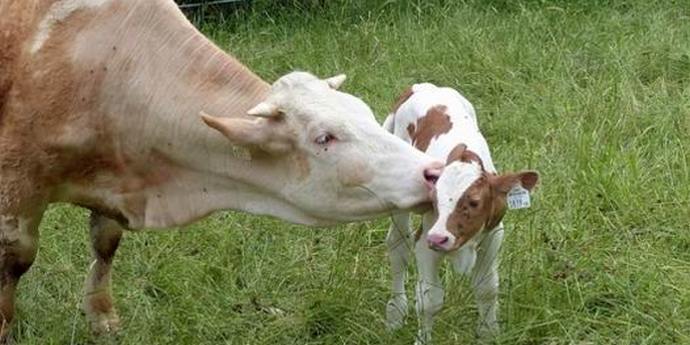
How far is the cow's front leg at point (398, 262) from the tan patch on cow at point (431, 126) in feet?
0.91

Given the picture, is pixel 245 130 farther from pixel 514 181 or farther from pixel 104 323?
pixel 104 323

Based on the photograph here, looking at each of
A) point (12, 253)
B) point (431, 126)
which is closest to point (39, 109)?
point (12, 253)

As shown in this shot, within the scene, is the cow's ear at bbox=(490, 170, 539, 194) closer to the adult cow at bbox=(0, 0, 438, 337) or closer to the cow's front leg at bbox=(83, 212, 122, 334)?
the adult cow at bbox=(0, 0, 438, 337)

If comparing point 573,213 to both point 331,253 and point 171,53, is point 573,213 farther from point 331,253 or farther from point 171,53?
point 171,53

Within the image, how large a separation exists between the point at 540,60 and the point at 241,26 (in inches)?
97.1

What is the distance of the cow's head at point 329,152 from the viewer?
3.61 metres

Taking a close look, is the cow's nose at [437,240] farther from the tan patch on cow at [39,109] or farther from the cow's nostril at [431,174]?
the tan patch on cow at [39,109]

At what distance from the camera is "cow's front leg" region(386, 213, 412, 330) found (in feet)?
15.1

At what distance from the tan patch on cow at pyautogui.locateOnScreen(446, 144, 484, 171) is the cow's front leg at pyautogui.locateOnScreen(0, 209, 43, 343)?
55.2 inches

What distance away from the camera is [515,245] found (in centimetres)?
473

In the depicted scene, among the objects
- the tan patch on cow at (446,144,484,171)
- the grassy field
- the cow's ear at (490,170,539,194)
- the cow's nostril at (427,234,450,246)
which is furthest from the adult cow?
the grassy field

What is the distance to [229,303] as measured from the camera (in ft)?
16.3

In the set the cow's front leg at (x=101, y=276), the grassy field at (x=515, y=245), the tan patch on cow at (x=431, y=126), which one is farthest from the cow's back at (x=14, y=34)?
the tan patch on cow at (x=431, y=126)

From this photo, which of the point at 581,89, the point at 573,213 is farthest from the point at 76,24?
the point at 581,89
